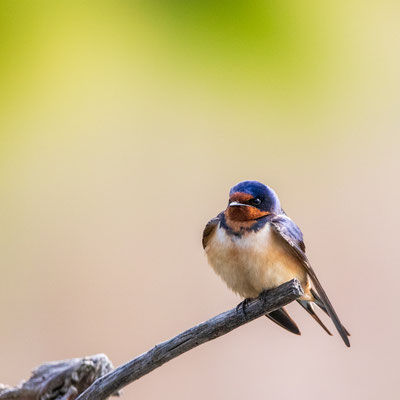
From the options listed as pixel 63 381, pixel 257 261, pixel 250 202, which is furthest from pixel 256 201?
pixel 63 381

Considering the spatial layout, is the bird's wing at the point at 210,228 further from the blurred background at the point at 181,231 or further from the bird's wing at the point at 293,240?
the blurred background at the point at 181,231

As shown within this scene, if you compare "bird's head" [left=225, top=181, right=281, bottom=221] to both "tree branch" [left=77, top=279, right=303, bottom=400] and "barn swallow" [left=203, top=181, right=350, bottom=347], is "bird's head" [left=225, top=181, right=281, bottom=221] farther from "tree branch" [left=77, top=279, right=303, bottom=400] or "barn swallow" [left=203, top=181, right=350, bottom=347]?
"tree branch" [left=77, top=279, right=303, bottom=400]

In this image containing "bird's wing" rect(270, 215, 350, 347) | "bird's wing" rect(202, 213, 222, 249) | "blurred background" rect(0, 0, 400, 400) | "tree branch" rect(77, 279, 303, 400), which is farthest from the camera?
"blurred background" rect(0, 0, 400, 400)

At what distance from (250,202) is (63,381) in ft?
1.48

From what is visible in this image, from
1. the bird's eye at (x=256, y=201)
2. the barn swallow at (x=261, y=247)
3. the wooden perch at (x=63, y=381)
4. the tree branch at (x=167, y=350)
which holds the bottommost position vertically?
the tree branch at (x=167, y=350)

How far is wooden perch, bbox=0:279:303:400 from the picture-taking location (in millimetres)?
888

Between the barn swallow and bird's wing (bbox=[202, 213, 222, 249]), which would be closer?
the barn swallow

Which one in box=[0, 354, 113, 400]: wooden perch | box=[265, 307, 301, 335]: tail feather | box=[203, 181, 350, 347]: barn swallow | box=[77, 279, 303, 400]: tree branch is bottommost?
box=[265, 307, 301, 335]: tail feather

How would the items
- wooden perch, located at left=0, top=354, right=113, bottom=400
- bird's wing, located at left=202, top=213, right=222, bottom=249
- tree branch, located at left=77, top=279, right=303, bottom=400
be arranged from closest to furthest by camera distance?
1. tree branch, located at left=77, top=279, right=303, bottom=400
2. wooden perch, located at left=0, top=354, right=113, bottom=400
3. bird's wing, located at left=202, top=213, right=222, bottom=249

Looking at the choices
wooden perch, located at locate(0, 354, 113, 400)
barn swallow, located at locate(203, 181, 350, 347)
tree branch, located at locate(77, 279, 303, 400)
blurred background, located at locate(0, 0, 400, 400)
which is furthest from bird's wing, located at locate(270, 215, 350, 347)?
blurred background, located at locate(0, 0, 400, 400)

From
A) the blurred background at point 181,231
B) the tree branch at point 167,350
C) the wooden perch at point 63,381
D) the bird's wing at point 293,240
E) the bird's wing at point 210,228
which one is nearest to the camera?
the tree branch at point 167,350

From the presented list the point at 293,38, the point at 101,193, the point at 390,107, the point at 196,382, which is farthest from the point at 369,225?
the point at 293,38

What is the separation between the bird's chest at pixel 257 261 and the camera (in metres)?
1.19

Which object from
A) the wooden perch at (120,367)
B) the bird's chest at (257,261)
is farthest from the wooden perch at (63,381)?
the bird's chest at (257,261)
